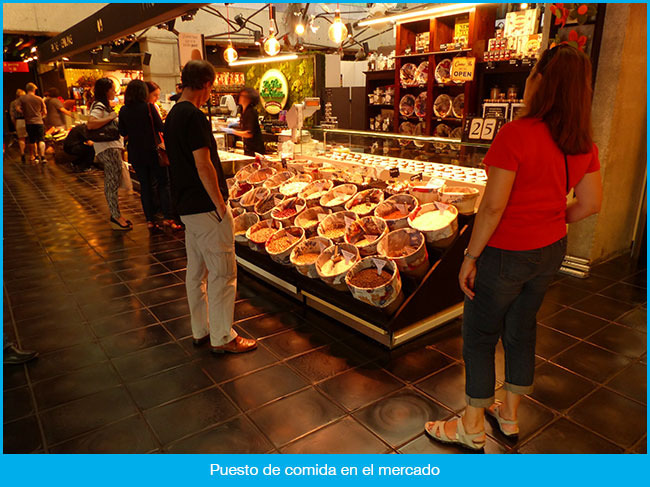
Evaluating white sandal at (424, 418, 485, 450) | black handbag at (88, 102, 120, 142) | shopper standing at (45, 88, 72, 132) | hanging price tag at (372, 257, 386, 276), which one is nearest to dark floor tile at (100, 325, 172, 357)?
hanging price tag at (372, 257, 386, 276)

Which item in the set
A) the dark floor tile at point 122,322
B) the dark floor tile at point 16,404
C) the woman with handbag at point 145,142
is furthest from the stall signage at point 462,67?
the dark floor tile at point 16,404

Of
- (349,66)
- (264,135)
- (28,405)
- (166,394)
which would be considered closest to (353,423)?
(166,394)

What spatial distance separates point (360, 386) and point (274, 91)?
883cm

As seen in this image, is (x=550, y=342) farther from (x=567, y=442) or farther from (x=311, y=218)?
(x=311, y=218)

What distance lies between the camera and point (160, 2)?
4551 millimetres

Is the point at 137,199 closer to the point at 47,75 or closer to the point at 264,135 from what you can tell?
the point at 264,135

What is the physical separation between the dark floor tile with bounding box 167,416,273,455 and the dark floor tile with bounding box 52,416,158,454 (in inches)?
6.3

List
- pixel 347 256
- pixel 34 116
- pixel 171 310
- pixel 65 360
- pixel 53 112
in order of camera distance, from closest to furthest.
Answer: pixel 65 360, pixel 347 256, pixel 171 310, pixel 34 116, pixel 53 112

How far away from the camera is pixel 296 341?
10.7ft

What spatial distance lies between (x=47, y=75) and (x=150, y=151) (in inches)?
784

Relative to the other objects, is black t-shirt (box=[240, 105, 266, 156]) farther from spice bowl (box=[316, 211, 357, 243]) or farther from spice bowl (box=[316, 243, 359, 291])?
spice bowl (box=[316, 243, 359, 291])

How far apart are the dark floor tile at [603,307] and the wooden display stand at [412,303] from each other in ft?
3.56

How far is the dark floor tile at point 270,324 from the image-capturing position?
3.42 meters

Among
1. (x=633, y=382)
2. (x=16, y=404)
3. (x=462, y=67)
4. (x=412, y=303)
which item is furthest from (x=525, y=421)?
(x=462, y=67)
